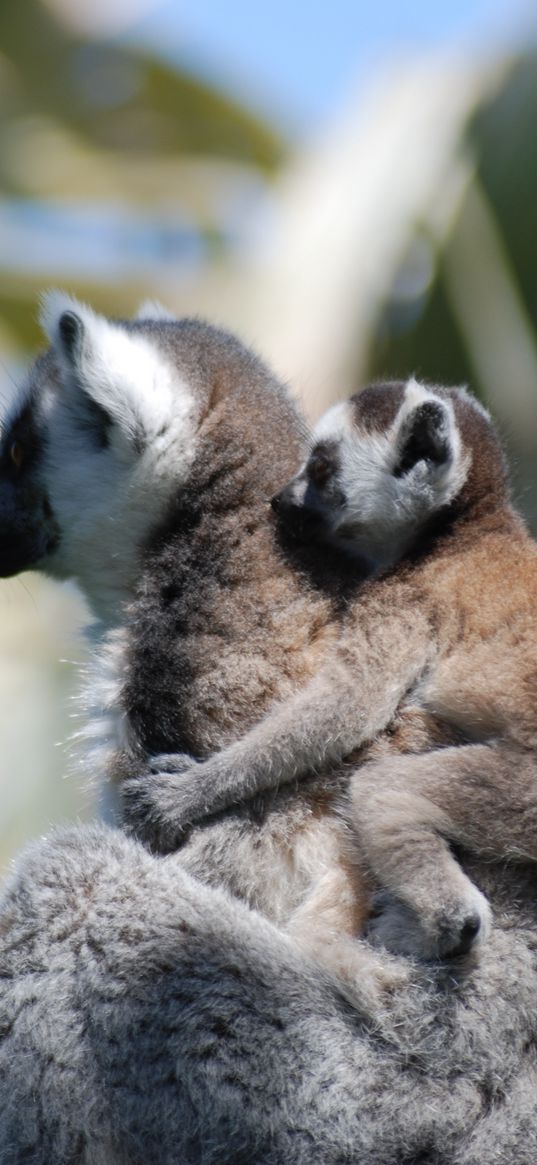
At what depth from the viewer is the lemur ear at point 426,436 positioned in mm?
4117

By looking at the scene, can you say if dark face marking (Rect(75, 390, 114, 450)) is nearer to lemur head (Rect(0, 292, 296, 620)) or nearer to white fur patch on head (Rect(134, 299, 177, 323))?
lemur head (Rect(0, 292, 296, 620))

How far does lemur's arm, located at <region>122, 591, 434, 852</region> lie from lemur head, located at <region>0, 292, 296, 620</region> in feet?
2.48

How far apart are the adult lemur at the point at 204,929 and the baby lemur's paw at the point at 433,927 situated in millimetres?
105

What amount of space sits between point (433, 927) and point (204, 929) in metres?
0.63

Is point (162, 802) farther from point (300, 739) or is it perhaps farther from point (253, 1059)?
point (253, 1059)

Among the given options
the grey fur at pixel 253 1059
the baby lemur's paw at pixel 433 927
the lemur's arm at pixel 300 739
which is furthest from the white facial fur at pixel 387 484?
the grey fur at pixel 253 1059

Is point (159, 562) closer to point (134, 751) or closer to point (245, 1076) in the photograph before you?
point (134, 751)

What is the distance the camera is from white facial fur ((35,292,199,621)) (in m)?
4.20

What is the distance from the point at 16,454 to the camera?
4.48 m

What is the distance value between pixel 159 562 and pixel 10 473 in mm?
693

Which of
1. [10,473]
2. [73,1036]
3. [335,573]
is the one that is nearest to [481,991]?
[73,1036]

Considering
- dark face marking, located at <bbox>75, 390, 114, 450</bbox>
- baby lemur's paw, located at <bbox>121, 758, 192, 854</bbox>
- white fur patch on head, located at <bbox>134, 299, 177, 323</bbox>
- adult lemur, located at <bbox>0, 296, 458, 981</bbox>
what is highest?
white fur patch on head, located at <bbox>134, 299, 177, 323</bbox>

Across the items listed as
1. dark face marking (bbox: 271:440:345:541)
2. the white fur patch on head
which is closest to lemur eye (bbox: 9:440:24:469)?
the white fur patch on head

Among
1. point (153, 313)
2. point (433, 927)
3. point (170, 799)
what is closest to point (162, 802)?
point (170, 799)
